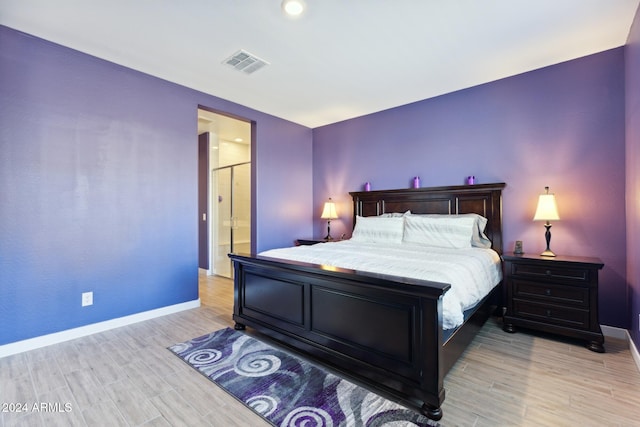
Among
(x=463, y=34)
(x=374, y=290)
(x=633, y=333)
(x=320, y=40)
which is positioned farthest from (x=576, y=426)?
(x=320, y=40)

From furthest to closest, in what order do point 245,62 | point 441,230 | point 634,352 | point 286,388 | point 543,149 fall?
point 441,230
point 543,149
point 245,62
point 634,352
point 286,388

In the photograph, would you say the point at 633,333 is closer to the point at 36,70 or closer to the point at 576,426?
the point at 576,426

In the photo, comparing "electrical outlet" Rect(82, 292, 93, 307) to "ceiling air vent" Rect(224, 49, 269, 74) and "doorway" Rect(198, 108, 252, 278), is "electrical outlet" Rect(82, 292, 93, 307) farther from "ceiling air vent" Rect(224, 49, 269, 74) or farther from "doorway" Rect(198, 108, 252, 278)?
"ceiling air vent" Rect(224, 49, 269, 74)

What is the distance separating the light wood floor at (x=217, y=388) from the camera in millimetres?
1649

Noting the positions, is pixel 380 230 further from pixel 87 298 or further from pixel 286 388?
pixel 87 298

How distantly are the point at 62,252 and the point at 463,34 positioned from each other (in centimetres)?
401

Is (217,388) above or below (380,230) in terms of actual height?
below

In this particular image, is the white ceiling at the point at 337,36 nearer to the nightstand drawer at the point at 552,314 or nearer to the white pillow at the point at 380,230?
the white pillow at the point at 380,230

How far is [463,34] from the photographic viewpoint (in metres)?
2.48

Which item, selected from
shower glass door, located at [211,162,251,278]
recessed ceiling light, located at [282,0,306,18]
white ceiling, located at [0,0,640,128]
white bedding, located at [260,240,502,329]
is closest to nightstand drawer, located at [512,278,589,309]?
white bedding, located at [260,240,502,329]

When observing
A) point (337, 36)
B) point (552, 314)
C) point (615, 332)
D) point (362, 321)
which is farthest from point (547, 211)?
point (337, 36)

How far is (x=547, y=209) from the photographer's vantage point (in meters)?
2.79

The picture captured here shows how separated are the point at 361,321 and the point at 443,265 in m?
0.75

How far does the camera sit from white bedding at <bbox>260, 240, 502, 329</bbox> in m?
1.86
